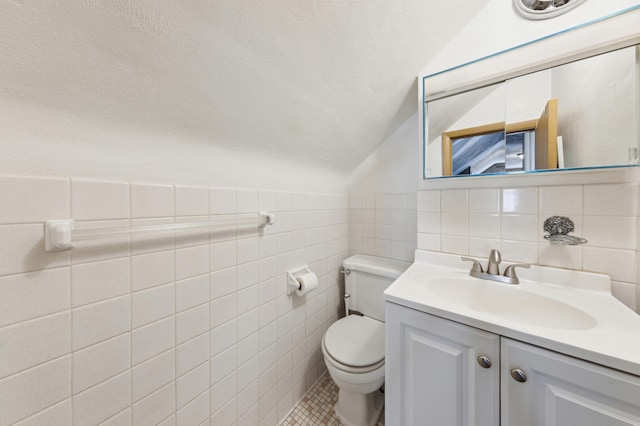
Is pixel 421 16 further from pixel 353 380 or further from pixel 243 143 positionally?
pixel 353 380

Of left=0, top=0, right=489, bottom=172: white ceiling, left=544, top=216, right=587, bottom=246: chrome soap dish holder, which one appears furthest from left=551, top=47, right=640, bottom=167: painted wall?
left=0, top=0, right=489, bottom=172: white ceiling

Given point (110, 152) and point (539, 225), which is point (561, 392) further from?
point (110, 152)

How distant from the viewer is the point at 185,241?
0.82 m

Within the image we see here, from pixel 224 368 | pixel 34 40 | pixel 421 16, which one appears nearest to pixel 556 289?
pixel 421 16

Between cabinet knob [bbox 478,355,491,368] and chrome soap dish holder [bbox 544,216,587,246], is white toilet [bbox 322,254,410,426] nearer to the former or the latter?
cabinet knob [bbox 478,355,491,368]

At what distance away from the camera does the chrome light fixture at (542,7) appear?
94 centimetres

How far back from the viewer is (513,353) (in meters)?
0.64

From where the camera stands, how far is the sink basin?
797mm

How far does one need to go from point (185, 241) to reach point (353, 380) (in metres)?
0.99

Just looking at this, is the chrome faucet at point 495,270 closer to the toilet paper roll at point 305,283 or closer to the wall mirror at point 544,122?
the wall mirror at point 544,122

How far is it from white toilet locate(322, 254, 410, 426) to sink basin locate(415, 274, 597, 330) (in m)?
0.39

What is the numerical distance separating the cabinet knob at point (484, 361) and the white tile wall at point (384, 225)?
2.89 feet

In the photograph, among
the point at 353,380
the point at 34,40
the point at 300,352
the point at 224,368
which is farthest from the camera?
the point at 300,352

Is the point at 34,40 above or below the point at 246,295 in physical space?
above
